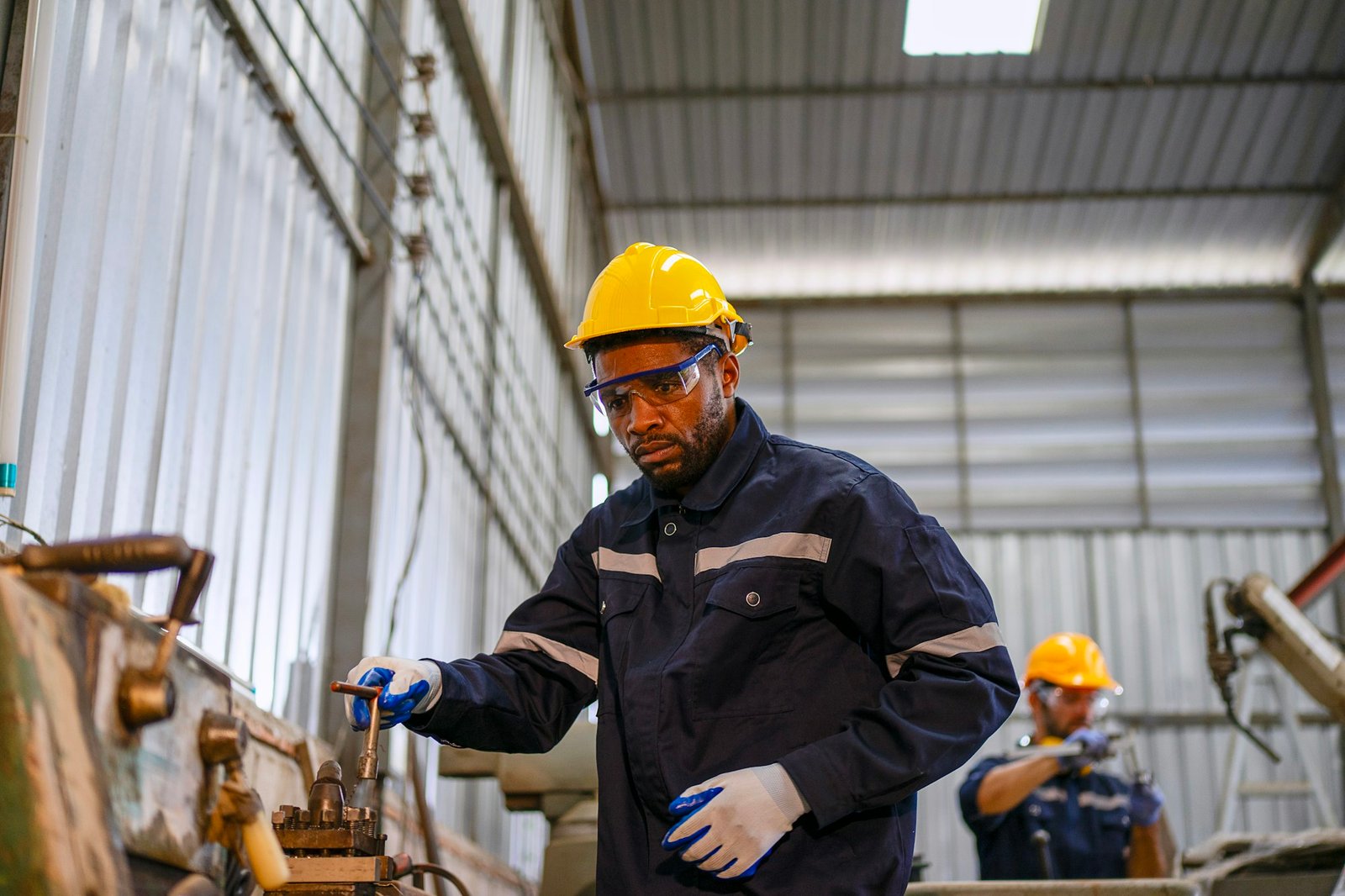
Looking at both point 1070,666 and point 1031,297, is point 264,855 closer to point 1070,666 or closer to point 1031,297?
point 1070,666

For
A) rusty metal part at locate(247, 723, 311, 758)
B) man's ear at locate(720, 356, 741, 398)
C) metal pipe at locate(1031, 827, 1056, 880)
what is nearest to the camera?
man's ear at locate(720, 356, 741, 398)

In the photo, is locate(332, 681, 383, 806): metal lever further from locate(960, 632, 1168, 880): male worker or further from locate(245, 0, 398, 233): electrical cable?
locate(960, 632, 1168, 880): male worker

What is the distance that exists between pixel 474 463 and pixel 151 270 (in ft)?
11.3

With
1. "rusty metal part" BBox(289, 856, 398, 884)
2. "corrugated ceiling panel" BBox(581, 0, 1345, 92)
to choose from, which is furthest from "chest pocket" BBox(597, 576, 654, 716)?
"corrugated ceiling panel" BBox(581, 0, 1345, 92)

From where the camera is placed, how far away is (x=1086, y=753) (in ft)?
16.7

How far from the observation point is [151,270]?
10.2 ft

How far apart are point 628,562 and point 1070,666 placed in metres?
3.65

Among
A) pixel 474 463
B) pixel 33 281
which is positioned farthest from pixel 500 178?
pixel 33 281

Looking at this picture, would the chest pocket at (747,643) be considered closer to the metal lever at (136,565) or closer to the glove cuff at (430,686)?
the glove cuff at (430,686)

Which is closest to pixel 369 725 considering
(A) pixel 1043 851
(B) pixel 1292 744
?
(A) pixel 1043 851

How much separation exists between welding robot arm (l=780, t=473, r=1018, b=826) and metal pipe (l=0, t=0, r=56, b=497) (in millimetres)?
1382

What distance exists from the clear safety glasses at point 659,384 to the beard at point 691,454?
6 cm

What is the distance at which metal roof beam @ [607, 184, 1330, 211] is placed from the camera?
11148 mm

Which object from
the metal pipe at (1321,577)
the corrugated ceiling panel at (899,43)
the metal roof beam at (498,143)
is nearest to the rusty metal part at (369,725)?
the metal roof beam at (498,143)
